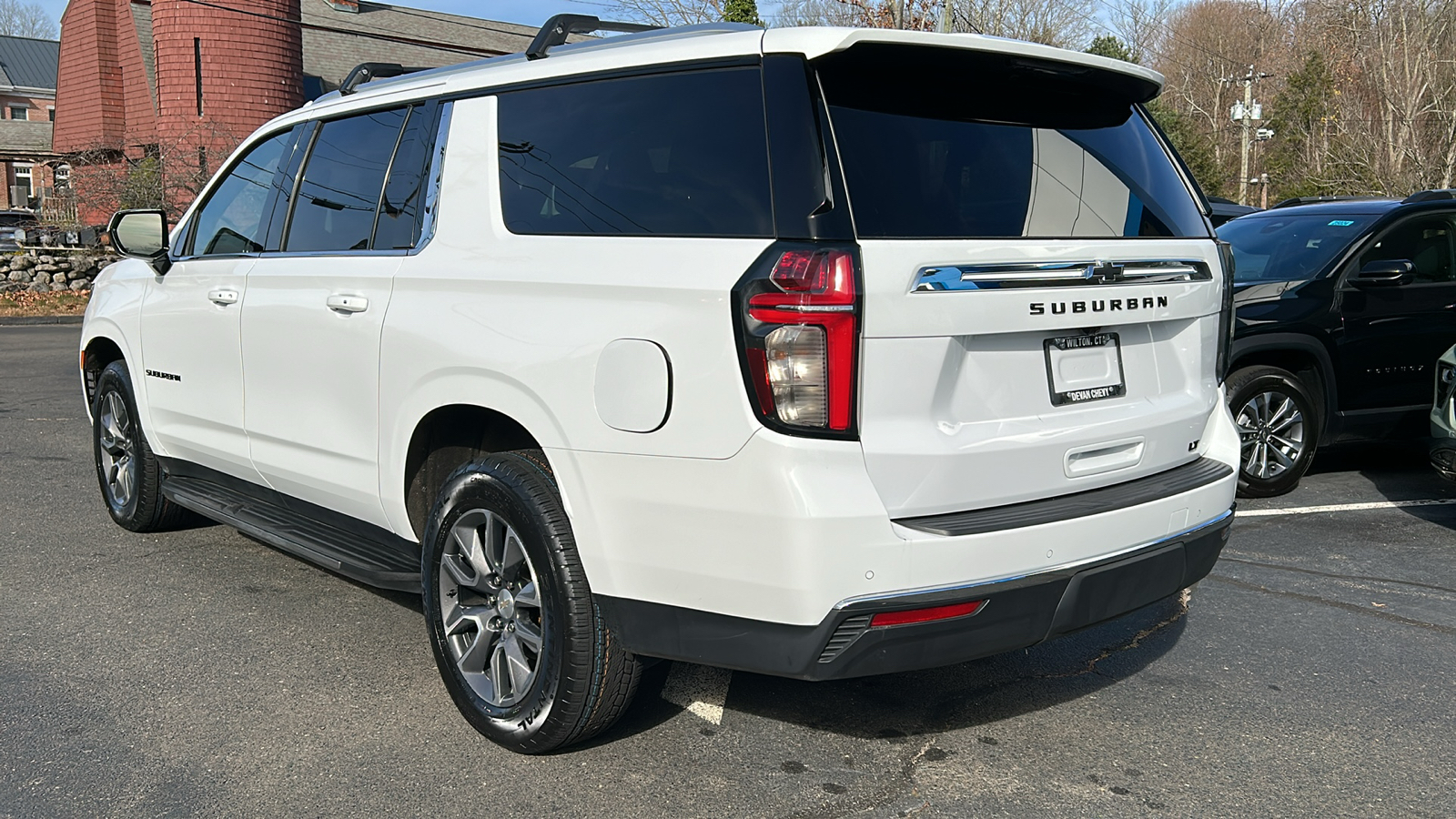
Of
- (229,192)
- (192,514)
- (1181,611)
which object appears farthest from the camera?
(192,514)

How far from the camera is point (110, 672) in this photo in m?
4.21

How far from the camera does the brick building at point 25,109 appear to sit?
5175 cm

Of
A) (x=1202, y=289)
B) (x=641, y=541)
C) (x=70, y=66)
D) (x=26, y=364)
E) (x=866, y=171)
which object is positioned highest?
(x=70, y=66)

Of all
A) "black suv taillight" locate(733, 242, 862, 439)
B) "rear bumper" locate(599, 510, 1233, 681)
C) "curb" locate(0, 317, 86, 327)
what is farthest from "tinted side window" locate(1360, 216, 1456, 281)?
"curb" locate(0, 317, 86, 327)

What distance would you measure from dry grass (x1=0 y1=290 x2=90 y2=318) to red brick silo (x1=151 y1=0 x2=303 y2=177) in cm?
651

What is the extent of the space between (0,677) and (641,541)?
2.46m

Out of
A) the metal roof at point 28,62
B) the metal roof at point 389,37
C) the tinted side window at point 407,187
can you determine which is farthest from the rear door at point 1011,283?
the metal roof at point 28,62

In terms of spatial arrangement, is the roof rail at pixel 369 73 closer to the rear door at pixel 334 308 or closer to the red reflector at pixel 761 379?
the rear door at pixel 334 308

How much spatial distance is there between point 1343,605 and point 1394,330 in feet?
9.49

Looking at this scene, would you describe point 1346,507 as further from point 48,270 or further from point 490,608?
point 48,270

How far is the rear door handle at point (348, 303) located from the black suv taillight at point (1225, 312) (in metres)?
2.65

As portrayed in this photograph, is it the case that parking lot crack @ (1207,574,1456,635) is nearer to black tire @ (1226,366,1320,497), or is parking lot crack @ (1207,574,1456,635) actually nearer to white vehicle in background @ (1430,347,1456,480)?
white vehicle in background @ (1430,347,1456,480)

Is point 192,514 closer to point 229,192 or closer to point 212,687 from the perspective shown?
point 229,192

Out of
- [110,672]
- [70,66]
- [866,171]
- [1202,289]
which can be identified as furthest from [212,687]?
[70,66]
